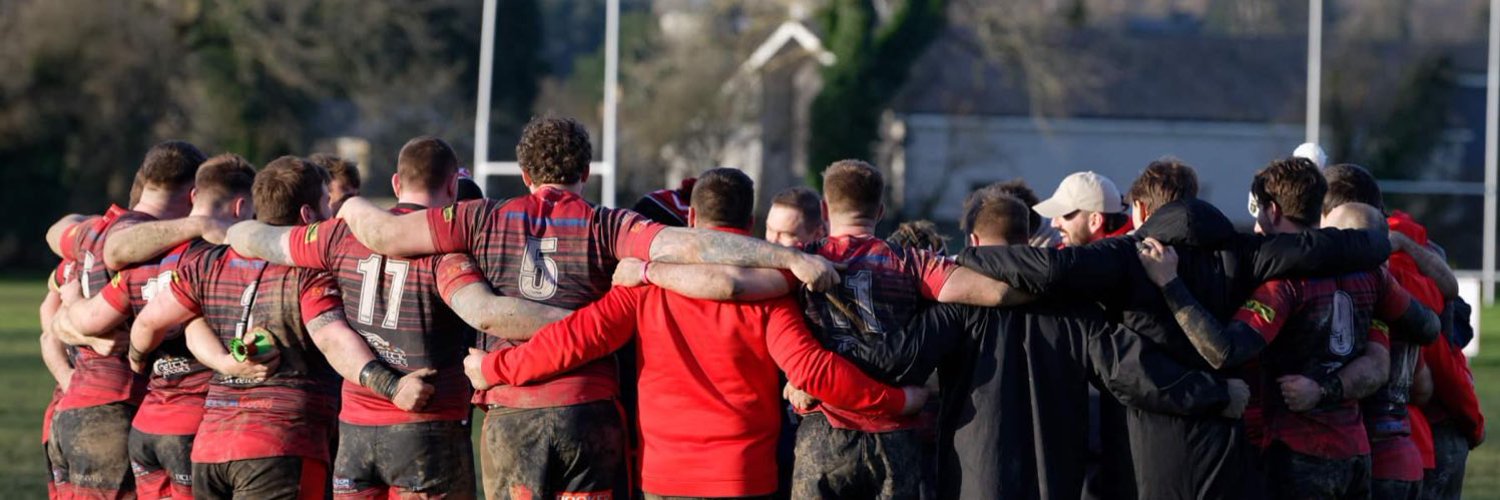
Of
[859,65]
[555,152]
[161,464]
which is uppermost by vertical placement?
[859,65]

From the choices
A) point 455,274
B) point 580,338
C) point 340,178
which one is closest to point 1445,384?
point 580,338

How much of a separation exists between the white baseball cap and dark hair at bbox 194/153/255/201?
3.19 metres

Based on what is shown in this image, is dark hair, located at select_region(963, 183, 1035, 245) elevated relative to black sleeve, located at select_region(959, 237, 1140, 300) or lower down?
elevated

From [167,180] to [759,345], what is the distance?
2915 millimetres

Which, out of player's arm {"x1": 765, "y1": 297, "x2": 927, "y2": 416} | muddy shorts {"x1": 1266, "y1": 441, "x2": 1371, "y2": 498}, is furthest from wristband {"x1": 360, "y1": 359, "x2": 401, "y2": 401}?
muddy shorts {"x1": 1266, "y1": 441, "x2": 1371, "y2": 498}

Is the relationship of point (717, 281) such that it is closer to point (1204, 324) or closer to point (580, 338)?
point (580, 338)

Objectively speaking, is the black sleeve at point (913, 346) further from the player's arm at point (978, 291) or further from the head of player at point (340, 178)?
the head of player at point (340, 178)

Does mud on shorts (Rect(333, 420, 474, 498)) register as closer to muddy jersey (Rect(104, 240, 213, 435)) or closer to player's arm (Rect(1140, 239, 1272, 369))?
muddy jersey (Rect(104, 240, 213, 435))

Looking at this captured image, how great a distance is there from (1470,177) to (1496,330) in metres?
20.7

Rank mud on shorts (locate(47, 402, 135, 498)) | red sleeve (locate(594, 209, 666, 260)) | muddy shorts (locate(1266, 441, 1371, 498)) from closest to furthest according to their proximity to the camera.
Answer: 1. red sleeve (locate(594, 209, 666, 260))
2. muddy shorts (locate(1266, 441, 1371, 498))
3. mud on shorts (locate(47, 402, 135, 498))

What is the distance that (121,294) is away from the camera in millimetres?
6684

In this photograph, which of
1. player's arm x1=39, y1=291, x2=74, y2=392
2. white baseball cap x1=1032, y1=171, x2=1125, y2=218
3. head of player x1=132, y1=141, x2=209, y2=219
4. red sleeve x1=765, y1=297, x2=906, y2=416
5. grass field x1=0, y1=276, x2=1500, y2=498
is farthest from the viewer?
grass field x1=0, y1=276, x2=1500, y2=498

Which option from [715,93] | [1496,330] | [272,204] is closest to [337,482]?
[272,204]

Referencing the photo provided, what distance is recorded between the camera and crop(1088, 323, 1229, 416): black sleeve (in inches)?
221
